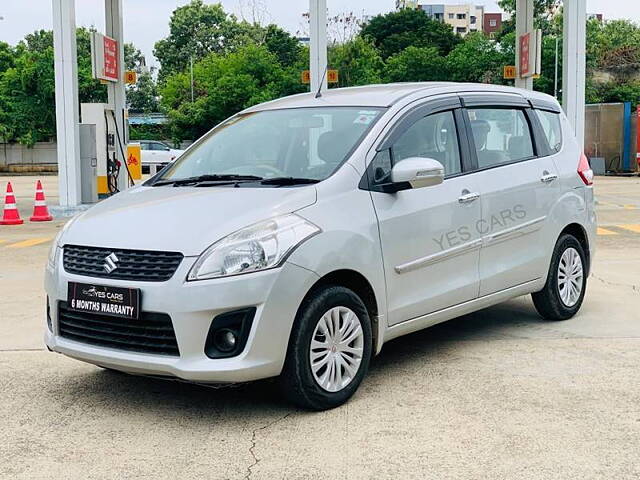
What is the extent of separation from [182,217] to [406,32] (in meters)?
58.2

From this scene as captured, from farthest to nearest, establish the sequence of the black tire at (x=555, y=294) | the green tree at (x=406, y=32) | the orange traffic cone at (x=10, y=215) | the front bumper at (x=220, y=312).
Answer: the green tree at (x=406, y=32), the orange traffic cone at (x=10, y=215), the black tire at (x=555, y=294), the front bumper at (x=220, y=312)

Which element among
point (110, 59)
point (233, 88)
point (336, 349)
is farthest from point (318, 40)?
point (233, 88)

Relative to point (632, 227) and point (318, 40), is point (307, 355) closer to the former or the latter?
point (632, 227)

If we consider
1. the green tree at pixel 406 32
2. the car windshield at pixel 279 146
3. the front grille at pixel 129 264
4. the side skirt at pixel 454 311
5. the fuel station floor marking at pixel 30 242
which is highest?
the green tree at pixel 406 32

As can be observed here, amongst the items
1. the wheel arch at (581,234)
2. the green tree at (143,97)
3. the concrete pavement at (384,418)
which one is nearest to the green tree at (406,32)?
the green tree at (143,97)

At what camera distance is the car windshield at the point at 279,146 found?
514cm

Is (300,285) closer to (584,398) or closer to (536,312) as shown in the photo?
(584,398)

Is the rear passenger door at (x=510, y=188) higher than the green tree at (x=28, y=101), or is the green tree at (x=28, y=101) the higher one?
the green tree at (x=28, y=101)

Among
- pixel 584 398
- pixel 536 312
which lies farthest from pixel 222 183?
pixel 536 312

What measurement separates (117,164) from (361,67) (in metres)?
25.4

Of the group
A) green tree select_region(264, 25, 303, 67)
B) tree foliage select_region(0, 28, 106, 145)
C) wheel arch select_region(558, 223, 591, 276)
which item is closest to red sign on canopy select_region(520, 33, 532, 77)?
wheel arch select_region(558, 223, 591, 276)

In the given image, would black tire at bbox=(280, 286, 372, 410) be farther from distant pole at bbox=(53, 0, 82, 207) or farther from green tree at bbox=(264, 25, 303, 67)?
green tree at bbox=(264, 25, 303, 67)

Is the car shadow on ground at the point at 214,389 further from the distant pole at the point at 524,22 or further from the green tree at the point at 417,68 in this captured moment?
the green tree at the point at 417,68

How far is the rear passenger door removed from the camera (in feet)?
19.2
